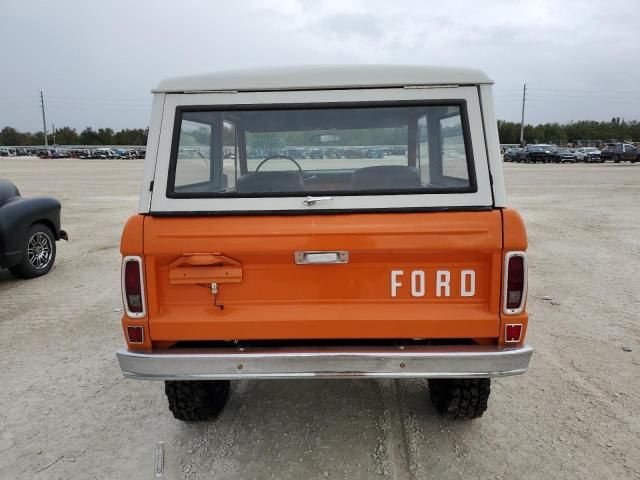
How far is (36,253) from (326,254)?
598 cm

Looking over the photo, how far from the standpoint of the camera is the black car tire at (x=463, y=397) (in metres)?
3.11

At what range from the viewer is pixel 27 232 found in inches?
269

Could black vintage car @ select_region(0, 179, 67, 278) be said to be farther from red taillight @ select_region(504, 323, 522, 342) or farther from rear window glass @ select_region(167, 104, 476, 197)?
red taillight @ select_region(504, 323, 522, 342)

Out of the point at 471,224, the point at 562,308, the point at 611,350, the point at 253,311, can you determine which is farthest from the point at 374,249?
the point at 562,308

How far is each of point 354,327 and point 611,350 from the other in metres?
2.95

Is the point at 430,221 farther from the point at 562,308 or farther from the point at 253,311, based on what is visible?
the point at 562,308

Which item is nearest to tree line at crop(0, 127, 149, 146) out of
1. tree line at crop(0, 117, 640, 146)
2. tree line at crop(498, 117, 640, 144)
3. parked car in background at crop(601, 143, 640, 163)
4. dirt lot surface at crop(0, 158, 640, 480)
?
tree line at crop(0, 117, 640, 146)

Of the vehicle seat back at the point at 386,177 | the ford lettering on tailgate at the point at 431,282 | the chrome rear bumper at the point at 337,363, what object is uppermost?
the vehicle seat back at the point at 386,177

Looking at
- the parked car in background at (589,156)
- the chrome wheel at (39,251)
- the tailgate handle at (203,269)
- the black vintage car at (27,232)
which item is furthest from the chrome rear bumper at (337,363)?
the parked car in background at (589,156)

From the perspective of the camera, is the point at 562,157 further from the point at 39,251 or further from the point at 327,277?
the point at 327,277

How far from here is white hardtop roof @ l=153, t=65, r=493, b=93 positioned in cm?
277

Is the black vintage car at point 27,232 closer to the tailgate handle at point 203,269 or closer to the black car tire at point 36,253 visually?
the black car tire at point 36,253

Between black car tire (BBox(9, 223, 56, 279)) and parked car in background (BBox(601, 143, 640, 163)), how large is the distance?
42690 millimetres

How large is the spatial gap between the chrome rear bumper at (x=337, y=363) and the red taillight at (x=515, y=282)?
23cm
